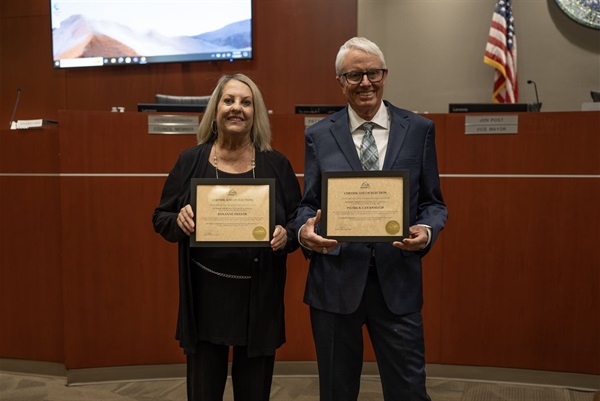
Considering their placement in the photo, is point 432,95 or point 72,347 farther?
point 432,95

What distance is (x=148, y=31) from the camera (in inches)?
214

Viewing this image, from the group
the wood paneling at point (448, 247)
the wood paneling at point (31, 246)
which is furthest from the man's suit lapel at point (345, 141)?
the wood paneling at point (31, 246)

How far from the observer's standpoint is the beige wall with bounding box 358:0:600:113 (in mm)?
4953

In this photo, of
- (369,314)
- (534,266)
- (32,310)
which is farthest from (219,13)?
(369,314)

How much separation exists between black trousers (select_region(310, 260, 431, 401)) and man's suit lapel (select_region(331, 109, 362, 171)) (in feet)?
1.10

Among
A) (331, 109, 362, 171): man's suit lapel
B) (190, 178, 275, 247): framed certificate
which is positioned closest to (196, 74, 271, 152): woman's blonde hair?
(190, 178, 275, 247): framed certificate

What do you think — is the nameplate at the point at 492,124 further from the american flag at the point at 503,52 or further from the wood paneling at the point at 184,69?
the wood paneling at the point at 184,69

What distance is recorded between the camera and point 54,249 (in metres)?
3.31

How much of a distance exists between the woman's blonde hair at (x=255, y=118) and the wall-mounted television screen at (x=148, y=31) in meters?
3.50

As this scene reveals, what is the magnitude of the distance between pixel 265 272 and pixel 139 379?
→ 1843 millimetres

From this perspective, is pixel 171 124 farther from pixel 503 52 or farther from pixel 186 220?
pixel 503 52

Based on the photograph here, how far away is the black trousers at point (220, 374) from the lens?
192 cm

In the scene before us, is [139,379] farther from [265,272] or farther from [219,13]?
[219,13]

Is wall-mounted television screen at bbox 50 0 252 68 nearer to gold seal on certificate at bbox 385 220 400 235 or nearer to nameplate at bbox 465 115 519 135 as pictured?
nameplate at bbox 465 115 519 135
